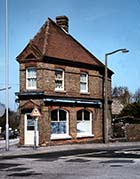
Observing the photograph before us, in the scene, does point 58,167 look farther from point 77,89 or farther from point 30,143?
point 77,89

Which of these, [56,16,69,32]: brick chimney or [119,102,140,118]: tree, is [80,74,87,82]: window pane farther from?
[119,102,140,118]: tree

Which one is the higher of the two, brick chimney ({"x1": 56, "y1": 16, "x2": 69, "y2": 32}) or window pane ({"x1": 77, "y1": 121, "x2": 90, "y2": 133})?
brick chimney ({"x1": 56, "y1": 16, "x2": 69, "y2": 32})

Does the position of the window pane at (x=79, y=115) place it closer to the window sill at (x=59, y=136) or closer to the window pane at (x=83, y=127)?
the window pane at (x=83, y=127)

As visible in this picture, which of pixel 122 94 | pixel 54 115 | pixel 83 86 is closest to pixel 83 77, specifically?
pixel 83 86

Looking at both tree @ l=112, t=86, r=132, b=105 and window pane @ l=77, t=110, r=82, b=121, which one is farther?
tree @ l=112, t=86, r=132, b=105

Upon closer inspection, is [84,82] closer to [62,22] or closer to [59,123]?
[59,123]

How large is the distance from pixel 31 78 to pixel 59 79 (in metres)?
2.36

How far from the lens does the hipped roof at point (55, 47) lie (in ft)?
116

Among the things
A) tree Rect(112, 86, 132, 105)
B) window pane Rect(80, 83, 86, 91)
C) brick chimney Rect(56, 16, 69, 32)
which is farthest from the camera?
tree Rect(112, 86, 132, 105)

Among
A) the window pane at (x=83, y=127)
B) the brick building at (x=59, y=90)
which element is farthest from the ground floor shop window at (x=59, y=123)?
the window pane at (x=83, y=127)

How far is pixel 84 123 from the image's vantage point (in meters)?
38.1

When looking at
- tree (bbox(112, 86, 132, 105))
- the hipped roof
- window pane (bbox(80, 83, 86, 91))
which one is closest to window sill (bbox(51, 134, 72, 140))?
window pane (bbox(80, 83, 86, 91))

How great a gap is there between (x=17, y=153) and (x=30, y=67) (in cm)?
917

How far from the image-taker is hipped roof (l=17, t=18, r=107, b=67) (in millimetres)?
35219
